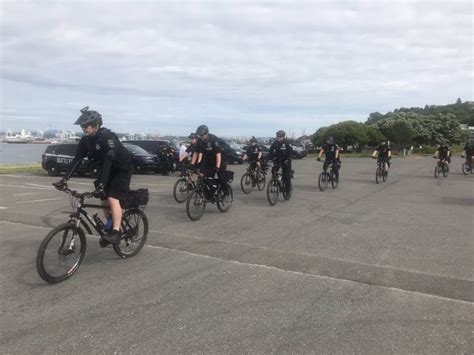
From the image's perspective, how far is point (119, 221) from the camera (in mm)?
5695

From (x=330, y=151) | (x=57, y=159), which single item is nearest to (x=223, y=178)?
(x=330, y=151)

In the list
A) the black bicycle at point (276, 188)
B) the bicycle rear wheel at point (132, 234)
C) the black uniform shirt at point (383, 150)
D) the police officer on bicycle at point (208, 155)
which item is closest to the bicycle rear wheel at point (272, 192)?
the black bicycle at point (276, 188)

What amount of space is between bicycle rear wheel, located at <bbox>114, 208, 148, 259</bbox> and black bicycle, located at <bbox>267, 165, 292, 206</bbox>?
528cm

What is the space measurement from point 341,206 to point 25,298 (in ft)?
27.0

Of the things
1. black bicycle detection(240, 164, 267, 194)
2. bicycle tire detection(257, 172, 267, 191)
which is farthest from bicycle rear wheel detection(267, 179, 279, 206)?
bicycle tire detection(257, 172, 267, 191)

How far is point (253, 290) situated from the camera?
490cm

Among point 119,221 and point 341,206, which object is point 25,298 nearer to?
point 119,221

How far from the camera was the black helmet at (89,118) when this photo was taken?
17.7ft

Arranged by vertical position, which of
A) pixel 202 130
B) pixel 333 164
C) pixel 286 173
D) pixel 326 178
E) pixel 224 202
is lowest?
pixel 224 202

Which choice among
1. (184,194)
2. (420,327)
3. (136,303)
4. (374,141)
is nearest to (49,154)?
(184,194)

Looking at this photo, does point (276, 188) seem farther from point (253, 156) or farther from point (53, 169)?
point (53, 169)

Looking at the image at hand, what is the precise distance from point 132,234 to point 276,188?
6.01 meters

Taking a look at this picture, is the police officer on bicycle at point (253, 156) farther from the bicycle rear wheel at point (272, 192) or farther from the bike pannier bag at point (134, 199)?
the bike pannier bag at point (134, 199)

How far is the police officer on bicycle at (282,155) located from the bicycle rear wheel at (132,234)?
246 inches
